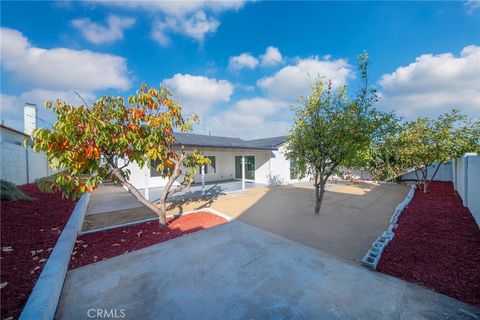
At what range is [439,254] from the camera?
362cm

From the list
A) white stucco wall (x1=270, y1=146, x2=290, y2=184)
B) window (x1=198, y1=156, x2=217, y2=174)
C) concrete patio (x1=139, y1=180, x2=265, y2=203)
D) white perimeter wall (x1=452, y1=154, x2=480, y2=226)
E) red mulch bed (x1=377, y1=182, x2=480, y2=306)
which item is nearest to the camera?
red mulch bed (x1=377, y1=182, x2=480, y2=306)

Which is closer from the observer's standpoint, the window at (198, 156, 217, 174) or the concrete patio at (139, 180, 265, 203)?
the concrete patio at (139, 180, 265, 203)

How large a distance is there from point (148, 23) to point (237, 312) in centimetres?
964

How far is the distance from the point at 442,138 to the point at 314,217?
793 cm

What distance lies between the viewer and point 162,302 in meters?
A: 2.54

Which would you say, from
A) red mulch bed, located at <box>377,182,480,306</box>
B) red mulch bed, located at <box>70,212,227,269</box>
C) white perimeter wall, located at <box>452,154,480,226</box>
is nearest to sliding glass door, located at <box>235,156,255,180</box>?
red mulch bed, located at <box>70,212,227,269</box>

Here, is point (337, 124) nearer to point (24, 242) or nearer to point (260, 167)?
point (24, 242)

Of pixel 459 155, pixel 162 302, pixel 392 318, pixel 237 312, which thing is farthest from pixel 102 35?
pixel 459 155

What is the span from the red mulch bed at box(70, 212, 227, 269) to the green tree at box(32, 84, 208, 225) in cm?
49

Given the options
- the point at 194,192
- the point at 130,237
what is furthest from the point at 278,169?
the point at 130,237

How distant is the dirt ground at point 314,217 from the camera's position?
458 centimetres

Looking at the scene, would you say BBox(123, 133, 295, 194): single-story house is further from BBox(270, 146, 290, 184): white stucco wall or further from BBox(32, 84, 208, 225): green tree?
BBox(32, 84, 208, 225): green tree

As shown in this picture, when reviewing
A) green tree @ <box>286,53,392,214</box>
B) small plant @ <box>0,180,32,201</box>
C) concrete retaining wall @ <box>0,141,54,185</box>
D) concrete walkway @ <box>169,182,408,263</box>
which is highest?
green tree @ <box>286,53,392,214</box>

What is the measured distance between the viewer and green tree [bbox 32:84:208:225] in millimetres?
3604
